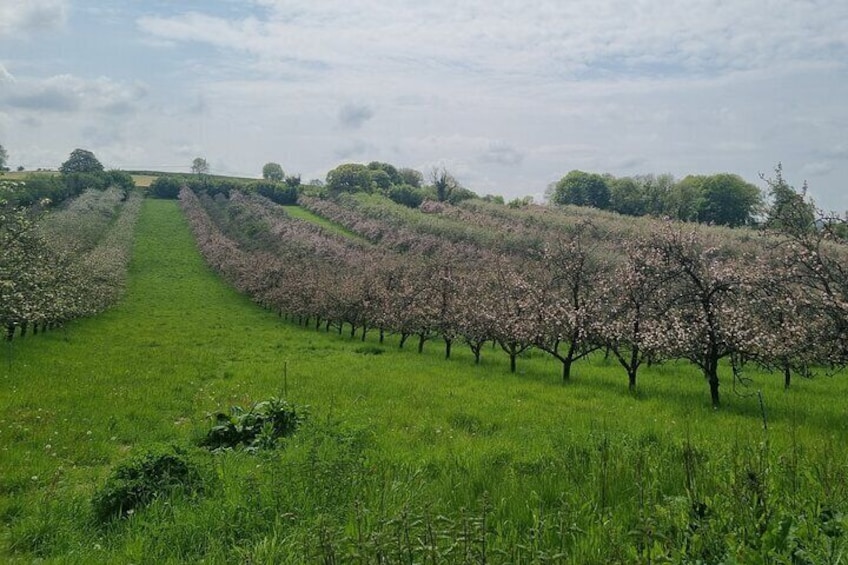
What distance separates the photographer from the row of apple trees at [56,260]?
22.8 meters

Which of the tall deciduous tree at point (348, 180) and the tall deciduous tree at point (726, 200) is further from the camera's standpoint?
the tall deciduous tree at point (348, 180)

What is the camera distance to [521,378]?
26406mm

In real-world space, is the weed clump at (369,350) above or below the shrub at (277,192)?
below

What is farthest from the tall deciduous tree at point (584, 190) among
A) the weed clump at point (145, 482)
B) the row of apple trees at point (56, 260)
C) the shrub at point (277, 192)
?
the weed clump at point (145, 482)

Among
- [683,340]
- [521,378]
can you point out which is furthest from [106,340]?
[683,340]

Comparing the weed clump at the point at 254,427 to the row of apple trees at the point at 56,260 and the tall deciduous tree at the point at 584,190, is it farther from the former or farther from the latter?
the tall deciduous tree at the point at 584,190

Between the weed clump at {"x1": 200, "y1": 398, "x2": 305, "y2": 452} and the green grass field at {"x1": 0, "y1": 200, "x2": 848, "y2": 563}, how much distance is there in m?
0.60


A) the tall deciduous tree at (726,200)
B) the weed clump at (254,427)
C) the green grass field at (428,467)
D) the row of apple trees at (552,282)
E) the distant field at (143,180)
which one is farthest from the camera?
the distant field at (143,180)

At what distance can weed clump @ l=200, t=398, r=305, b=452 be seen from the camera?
1109 cm

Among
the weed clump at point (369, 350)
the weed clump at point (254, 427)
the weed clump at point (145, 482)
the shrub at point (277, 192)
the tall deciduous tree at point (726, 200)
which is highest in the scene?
the tall deciduous tree at point (726, 200)

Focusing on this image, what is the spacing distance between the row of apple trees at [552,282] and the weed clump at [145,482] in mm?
16116

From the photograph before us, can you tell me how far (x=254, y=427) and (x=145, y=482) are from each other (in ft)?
11.6

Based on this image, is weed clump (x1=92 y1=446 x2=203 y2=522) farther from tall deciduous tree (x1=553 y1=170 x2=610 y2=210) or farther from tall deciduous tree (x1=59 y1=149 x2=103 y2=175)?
tall deciduous tree (x1=59 y1=149 x2=103 y2=175)

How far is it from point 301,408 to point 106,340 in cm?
2913
